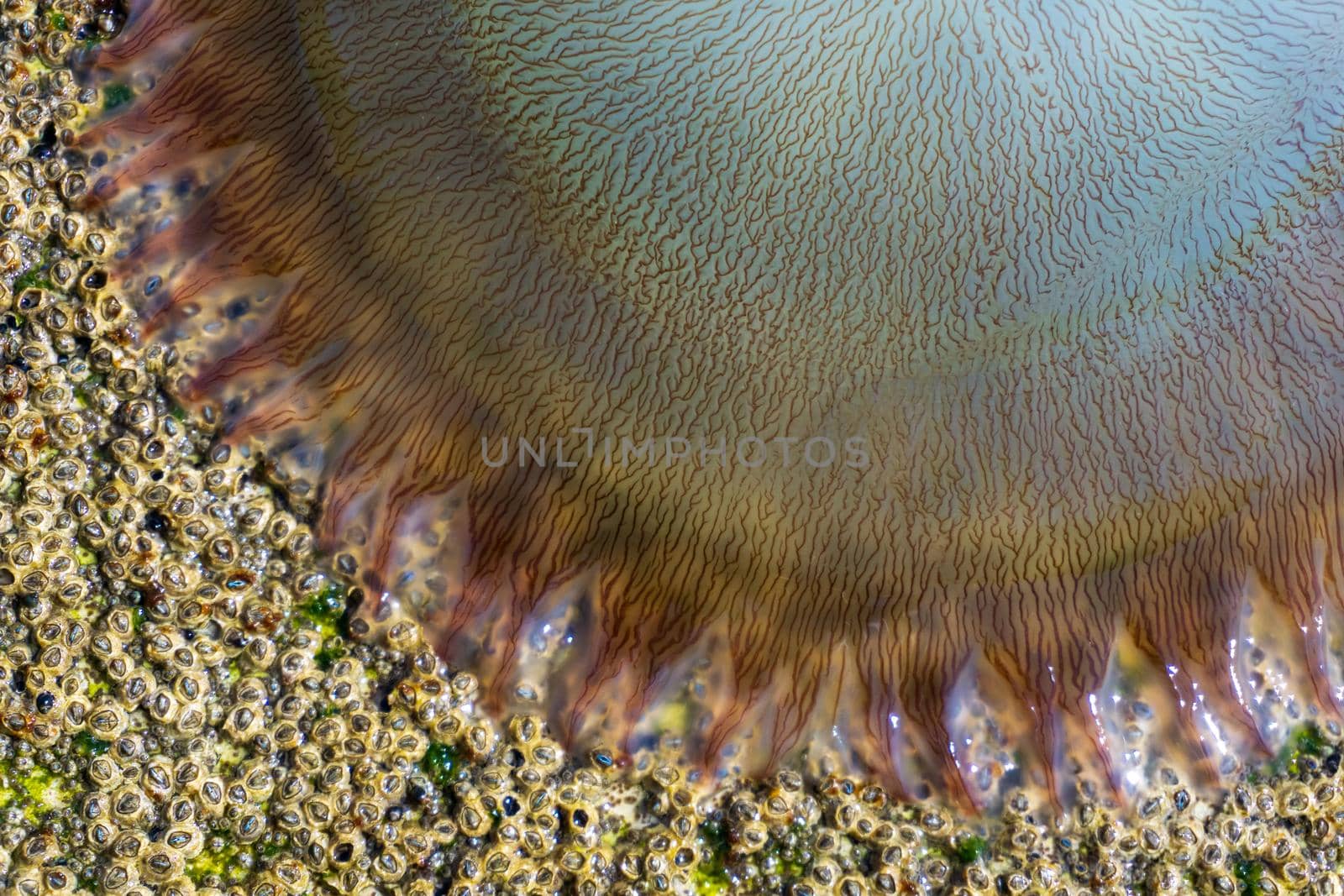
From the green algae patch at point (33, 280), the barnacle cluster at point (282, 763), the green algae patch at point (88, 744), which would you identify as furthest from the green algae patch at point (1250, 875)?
the green algae patch at point (33, 280)

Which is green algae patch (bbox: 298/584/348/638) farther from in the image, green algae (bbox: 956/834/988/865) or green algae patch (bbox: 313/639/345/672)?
green algae (bbox: 956/834/988/865)

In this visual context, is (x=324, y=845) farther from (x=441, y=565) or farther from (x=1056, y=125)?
(x=1056, y=125)

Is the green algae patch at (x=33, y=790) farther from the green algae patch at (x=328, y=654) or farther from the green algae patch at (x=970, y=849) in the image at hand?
the green algae patch at (x=970, y=849)

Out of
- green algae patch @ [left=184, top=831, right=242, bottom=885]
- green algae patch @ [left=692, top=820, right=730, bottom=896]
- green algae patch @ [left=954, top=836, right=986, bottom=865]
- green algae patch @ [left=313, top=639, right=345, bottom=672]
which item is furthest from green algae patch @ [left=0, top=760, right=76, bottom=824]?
green algae patch @ [left=954, top=836, right=986, bottom=865]

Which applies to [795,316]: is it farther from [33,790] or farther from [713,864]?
[33,790]

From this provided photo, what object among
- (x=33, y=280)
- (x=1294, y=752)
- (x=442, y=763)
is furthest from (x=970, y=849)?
(x=33, y=280)
